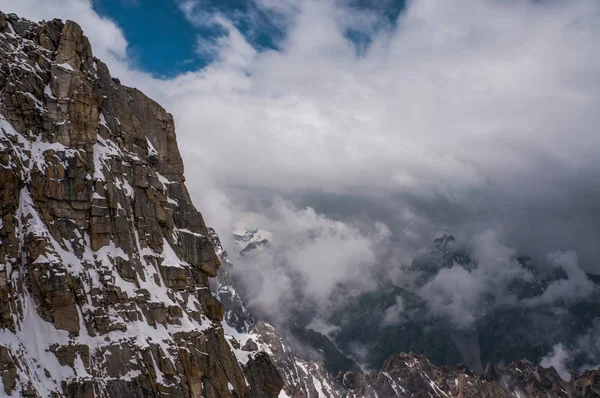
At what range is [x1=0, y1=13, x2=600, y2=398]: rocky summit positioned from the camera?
72062 mm

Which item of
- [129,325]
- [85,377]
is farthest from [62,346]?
[129,325]

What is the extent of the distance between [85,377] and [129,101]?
169 ft

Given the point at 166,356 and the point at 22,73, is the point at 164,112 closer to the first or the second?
the point at 22,73

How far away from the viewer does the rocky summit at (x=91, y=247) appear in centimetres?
7206

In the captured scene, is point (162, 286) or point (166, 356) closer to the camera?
point (166, 356)

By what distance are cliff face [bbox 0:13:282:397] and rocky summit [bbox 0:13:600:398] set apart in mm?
192

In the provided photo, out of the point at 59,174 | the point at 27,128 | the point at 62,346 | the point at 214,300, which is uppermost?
the point at 27,128

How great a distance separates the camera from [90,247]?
81.8 metres

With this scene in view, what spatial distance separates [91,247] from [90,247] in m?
0.15

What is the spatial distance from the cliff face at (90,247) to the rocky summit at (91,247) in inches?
7.6

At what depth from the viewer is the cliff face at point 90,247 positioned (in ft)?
237

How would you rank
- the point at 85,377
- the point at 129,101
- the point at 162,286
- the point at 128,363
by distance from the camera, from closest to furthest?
the point at 85,377 < the point at 128,363 < the point at 162,286 < the point at 129,101

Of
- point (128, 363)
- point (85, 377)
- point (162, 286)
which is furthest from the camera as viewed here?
point (162, 286)

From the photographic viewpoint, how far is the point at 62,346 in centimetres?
7231
